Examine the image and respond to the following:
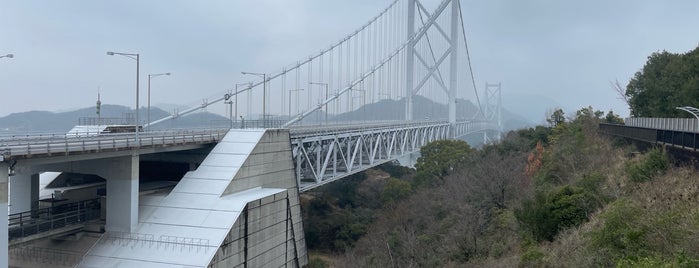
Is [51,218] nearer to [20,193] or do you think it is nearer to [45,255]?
[45,255]

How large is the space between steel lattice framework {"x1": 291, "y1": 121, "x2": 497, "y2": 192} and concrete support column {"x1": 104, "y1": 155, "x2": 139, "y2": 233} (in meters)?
10.0

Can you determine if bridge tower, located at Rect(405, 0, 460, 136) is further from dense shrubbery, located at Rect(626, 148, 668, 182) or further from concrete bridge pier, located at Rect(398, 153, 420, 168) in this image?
dense shrubbery, located at Rect(626, 148, 668, 182)

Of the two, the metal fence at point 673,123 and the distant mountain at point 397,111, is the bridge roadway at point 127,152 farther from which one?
the distant mountain at point 397,111

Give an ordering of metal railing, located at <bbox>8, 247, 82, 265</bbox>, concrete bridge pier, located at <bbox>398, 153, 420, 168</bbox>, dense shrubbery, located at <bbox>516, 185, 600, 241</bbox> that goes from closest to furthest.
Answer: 1. dense shrubbery, located at <bbox>516, 185, 600, 241</bbox>
2. metal railing, located at <bbox>8, 247, 82, 265</bbox>
3. concrete bridge pier, located at <bbox>398, 153, 420, 168</bbox>

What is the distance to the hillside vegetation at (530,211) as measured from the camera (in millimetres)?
10592

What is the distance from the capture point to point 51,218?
1535 centimetres

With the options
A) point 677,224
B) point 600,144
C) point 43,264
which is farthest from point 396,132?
point 677,224

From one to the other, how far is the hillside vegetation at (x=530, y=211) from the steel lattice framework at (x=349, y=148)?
227 centimetres

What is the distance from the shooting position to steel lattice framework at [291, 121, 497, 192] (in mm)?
27547

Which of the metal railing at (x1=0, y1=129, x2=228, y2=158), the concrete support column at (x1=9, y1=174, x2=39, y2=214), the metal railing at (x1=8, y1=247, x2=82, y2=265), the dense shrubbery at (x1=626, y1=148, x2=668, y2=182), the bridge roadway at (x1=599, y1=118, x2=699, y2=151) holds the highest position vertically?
the bridge roadway at (x1=599, y1=118, x2=699, y2=151)

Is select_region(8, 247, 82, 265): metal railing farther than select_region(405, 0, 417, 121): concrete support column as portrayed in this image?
No

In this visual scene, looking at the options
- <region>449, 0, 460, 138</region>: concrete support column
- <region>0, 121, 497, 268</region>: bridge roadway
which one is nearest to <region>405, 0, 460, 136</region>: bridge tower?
<region>449, 0, 460, 138</region>: concrete support column

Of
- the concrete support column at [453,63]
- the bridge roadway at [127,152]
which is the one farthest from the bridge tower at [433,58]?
the bridge roadway at [127,152]

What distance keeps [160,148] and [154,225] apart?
2.74 meters
